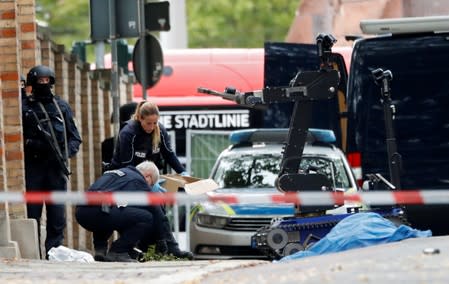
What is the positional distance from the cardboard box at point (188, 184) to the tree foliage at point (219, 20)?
3973 cm

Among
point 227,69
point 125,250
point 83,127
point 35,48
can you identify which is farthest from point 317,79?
point 227,69

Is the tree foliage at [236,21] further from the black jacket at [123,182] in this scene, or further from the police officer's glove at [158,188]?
the black jacket at [123,182]

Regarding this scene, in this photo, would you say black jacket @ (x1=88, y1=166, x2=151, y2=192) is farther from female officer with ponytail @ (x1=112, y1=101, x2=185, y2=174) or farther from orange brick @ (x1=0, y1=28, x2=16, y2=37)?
orange brick @ (x1=0, y1=28, x2=16, y2=37)

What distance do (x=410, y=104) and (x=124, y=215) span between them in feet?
11.9

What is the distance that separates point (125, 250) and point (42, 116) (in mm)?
1536

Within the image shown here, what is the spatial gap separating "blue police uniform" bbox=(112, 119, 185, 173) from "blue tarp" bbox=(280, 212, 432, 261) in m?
3.21

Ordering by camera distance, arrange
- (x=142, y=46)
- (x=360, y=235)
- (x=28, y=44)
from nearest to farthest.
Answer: (x=360, y=235), (x=28, y=44), (x=142, y=46)

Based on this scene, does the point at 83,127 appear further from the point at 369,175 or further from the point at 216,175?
the point at 369,175

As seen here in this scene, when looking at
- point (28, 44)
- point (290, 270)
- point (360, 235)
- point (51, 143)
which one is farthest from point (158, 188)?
point (290, 270)

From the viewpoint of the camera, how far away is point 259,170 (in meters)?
20.4

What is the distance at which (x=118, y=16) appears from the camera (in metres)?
19.8

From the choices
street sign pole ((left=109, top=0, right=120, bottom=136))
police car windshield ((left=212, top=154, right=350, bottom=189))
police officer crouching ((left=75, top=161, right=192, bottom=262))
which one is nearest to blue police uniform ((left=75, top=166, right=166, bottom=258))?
police officer crouching ((left=75, top=161, right=192, bottom=262))

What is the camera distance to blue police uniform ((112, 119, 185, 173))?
17938mm

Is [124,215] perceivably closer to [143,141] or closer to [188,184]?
[188,184]
